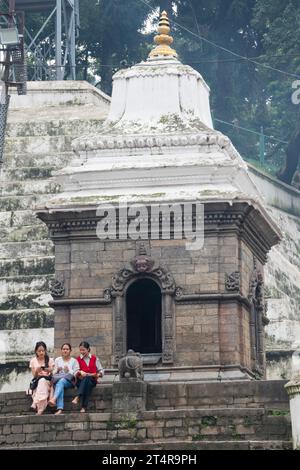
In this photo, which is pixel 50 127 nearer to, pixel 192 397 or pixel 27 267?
pixel 27 267

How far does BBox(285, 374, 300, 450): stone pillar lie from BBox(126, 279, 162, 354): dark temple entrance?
18.4 ft

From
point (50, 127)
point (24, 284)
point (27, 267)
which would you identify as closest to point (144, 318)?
point (24, 284)

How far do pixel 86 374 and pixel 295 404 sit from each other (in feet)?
11.2

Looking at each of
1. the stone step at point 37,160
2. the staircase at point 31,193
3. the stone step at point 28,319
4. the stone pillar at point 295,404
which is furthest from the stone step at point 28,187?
the stone pillar at point 295,404

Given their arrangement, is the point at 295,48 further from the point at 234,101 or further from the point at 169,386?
the point at 169,386

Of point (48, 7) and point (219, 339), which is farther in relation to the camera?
point (48, 7)

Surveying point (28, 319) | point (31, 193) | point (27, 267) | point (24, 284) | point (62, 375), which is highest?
point (31, 193)

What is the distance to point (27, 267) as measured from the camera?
4725 centimetres

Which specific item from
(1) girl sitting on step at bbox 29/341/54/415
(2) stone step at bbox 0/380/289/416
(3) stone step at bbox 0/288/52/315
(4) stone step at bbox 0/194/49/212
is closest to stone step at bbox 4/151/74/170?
(4) stone step at bbox 0/194/49/212

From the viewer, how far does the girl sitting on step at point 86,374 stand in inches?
1298

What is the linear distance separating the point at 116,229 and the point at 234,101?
34.1 m

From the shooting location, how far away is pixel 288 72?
67.3m
